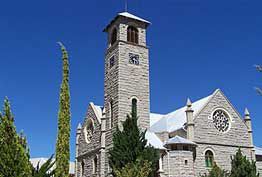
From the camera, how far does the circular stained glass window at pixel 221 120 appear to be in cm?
4331

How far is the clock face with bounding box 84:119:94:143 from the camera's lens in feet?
Answer: 155

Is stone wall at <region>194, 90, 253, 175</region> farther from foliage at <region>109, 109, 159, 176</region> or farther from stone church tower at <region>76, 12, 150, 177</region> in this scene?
foliage at <region>109, 109, 159, 176</region>

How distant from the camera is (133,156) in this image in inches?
1293

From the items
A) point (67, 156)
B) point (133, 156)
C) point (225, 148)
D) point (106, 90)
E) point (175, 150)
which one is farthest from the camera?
point (106, 90)

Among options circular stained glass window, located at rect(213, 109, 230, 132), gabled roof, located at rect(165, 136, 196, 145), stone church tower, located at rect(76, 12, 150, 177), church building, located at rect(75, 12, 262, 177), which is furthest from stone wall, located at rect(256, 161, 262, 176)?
stone church tower, located at rect(76, 12, 150, 177)

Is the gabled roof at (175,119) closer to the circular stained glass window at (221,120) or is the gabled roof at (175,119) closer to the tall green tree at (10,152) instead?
the circular stained glass window at (221,120)

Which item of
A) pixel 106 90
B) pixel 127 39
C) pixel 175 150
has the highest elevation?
pixel 127 39

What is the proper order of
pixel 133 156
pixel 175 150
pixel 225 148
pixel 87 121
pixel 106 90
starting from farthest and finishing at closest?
pixel 87 121
pixel 106 90
pixel 225 148
pixel 175 150
pixel 133 156

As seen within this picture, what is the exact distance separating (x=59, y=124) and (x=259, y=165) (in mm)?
28665

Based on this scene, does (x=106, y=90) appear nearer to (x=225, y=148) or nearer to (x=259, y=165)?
(x=225, y=148)

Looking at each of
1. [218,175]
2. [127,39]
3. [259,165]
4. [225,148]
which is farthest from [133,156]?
[259,165]

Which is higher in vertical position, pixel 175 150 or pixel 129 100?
pixel 129 100

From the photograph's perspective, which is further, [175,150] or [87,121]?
[87,121]

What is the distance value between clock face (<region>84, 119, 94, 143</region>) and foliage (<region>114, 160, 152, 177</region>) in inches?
647
